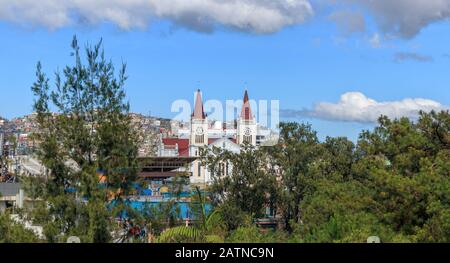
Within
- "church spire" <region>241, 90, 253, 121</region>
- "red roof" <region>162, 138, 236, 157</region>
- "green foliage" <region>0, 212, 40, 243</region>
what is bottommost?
A: "green foliage" <region>0, 212, 40, 243</region>

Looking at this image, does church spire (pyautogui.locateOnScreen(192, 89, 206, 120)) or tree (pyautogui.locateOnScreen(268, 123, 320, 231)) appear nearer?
tree (pyautogui.locateOnScreen(268, 123, 320, 231))

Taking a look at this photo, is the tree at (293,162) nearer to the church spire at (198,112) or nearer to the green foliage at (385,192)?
the green foliage at (385,192)

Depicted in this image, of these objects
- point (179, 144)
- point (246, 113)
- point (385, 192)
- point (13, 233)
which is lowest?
point (13, 233)

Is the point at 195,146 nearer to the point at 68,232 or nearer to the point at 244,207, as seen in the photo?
the point at 244,207

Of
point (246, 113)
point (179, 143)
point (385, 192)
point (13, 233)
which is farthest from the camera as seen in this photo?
point (179, 143)

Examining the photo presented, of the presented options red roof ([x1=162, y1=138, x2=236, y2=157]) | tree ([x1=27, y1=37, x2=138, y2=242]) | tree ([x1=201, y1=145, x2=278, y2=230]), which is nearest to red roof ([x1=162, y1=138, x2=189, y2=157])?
red roof ([x1=162, y1=138, x2=236, y2=157])

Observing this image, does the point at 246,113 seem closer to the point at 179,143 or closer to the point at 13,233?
the point at 179,143

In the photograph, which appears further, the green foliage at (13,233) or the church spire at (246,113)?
the church spire at (246,113)

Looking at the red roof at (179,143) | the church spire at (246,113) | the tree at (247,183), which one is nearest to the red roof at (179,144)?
the red roof at (179,143)

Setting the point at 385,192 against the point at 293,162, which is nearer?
the point at 385,192

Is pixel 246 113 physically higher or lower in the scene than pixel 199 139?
higher

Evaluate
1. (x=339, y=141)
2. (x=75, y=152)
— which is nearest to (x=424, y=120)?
(x=75, y=152)

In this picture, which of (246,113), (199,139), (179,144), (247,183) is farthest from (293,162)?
(179,144)

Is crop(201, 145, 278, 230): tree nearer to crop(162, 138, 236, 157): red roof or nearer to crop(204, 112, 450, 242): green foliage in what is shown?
crop(204, 112, 450, 242): green foliage
